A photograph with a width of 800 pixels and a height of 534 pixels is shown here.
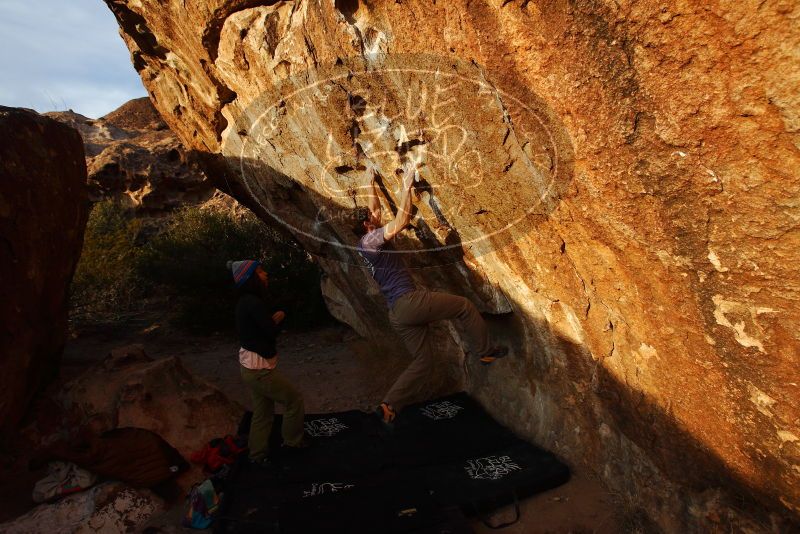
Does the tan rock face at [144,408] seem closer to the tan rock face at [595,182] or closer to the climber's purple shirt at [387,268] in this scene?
the climber's purple shirt at [387,268]

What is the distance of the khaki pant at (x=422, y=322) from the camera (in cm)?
369

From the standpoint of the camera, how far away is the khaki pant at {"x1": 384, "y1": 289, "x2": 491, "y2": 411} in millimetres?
3689

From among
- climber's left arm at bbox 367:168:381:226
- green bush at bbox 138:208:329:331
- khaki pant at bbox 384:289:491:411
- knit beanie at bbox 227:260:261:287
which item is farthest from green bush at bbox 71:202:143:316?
khaki pant at bbox 384:289:491:411

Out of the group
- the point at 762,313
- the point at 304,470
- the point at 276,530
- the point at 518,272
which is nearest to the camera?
the point at 762,313

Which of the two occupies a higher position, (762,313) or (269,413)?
(762,313)

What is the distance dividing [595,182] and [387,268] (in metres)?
1.71

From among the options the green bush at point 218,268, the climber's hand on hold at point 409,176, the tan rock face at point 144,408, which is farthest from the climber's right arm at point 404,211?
the green bush at point 218,268

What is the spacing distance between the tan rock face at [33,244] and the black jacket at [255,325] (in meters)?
2.21

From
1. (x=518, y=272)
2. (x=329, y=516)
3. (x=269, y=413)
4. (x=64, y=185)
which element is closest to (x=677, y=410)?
(x=518, y=272)

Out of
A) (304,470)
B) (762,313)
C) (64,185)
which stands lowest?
(304,470)

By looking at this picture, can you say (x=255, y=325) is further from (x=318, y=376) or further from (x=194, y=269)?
(x=194, y=269)

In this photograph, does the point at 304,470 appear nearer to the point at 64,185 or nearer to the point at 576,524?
the point at 576,524

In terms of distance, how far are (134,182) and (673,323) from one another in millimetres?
11859

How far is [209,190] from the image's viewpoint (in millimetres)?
12414
